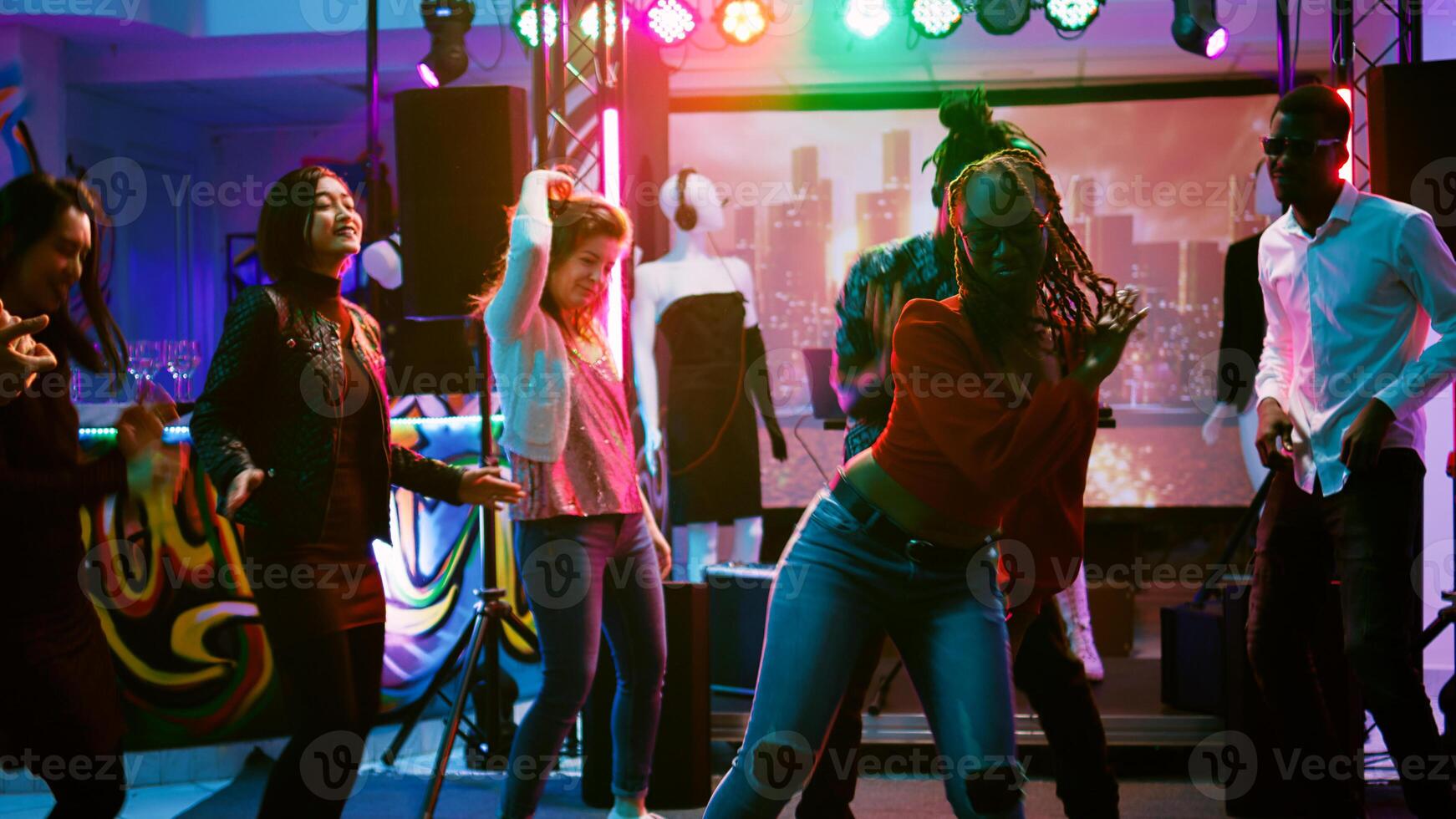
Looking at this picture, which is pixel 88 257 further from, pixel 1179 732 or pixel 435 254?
pixel 1179 732

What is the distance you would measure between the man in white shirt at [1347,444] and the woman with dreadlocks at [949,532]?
3.29 feet

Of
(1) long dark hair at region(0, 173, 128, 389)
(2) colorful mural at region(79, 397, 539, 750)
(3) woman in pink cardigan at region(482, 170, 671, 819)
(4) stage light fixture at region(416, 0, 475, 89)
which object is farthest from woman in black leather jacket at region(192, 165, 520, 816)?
(4) stage light fixture at region(416, 0, 475, 89)

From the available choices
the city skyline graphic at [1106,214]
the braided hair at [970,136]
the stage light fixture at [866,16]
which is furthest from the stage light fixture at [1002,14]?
the braided hair at [970,136]

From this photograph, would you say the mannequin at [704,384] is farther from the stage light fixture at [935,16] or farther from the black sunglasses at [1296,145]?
the black sunglasses at [1296,145]

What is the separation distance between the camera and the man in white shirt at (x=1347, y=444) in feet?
8.14

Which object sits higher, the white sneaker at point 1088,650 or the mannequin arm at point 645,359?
the mannequin arm at point 645,359

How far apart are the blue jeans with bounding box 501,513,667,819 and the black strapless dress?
7.37 feet

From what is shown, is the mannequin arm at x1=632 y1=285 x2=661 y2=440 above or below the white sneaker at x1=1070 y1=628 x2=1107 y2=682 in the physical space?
above

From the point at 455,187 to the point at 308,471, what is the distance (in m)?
1.62

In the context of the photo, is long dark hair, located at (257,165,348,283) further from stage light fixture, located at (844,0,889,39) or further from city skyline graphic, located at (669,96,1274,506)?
city skyline graphic, located at (669,96,1274,506)

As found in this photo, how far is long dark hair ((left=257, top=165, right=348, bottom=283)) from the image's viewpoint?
7.19ft

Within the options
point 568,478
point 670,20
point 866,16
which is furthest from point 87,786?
point 866,16

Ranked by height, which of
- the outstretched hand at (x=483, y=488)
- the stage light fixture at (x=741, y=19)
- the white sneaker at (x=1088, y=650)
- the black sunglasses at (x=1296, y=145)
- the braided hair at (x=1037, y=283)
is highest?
the stage light fixture at (x=741, y=19)

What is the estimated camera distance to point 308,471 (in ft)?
6.87
